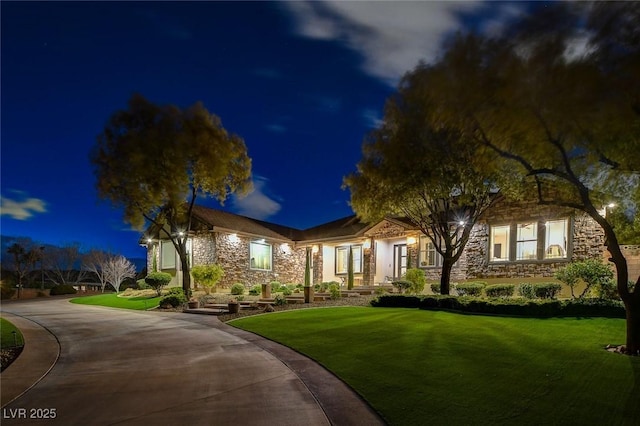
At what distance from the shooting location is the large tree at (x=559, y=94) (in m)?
6.17

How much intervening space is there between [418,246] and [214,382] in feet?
55.0

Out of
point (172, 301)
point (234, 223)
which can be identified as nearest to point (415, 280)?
point (172, 301)

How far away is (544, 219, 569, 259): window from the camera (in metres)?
16.1

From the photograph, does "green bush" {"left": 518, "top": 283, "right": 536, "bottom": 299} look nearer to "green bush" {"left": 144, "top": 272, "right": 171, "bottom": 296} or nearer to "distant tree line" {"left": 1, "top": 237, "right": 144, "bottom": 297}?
"green bush" {"left": 144, "top": 272, "right": 171, "bottom": 296}

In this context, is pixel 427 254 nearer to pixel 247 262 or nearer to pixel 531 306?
pixel 531 306

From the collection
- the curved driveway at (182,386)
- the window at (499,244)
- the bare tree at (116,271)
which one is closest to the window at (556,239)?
the window at (499,244)

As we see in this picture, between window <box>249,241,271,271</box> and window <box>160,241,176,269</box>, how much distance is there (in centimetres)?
528

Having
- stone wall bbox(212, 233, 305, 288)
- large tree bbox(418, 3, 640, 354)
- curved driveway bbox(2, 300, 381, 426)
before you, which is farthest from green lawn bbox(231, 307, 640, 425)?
stone wall bbox(212, 233, 305, 288)

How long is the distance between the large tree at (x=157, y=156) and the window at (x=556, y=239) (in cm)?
1613

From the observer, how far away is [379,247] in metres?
22.7

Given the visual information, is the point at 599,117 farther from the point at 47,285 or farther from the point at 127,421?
the point at 47,285

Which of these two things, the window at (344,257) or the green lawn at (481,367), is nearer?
→ the green lawn at (481,367)

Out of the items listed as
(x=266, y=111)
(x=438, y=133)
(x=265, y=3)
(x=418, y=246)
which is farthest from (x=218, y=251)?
(x=266, y=111)

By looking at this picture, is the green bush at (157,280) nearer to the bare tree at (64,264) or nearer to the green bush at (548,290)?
the green bush at (548,290)
